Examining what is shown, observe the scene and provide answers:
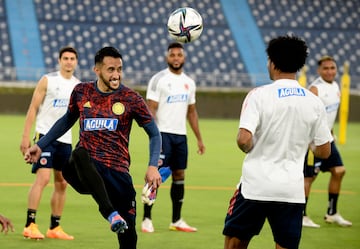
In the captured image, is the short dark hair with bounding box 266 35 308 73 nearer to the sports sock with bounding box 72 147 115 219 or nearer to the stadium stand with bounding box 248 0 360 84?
the sports sock with bounding box 72 147 115 219

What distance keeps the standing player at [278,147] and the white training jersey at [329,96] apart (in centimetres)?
490

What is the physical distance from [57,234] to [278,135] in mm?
4142

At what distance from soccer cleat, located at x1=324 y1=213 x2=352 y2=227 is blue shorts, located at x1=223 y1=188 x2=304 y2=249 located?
4.93 metres

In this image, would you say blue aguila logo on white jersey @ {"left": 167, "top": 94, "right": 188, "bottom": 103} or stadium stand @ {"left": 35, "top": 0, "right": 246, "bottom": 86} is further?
stadium stand @ {"left": 35, "top": 0, "right": 246, "bottom": 86}

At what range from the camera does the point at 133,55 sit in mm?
37906

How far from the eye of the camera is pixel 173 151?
10.3 meters

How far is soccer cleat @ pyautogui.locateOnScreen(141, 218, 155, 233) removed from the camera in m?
9.88

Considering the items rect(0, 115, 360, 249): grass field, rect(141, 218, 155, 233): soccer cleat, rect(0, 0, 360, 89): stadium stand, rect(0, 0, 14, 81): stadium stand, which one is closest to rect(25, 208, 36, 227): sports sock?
rect(0, 115, 360, 249): grass field

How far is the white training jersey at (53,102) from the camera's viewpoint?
9531 millimetres

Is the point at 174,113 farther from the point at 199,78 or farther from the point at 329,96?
the point at 199,78

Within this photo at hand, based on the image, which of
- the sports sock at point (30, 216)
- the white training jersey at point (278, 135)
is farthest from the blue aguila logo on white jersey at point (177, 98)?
the white training jersey at point (278, 135)

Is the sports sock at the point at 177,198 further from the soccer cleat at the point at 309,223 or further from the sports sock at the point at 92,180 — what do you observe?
the sports sock at the point at 92,180

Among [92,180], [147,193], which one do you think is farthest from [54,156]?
[92,180]

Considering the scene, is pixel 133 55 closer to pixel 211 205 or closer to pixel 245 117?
pixel 211 205
